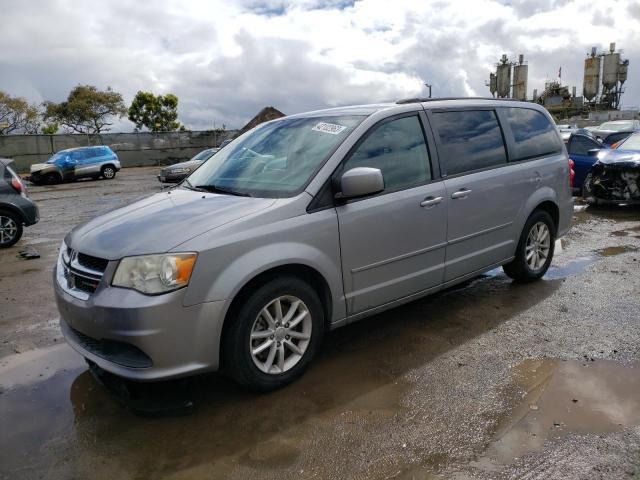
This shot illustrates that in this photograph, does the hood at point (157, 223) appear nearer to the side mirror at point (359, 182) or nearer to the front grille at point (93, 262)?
the front grille at point (93, 262)

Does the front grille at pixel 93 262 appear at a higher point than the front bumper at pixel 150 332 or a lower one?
higher

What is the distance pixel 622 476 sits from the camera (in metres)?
2.36

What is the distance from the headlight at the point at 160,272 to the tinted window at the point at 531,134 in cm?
320

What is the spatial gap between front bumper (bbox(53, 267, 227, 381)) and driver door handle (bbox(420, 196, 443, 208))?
1724mm

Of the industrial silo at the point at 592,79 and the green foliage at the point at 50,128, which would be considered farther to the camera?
the industrial silo at the point at 592,79

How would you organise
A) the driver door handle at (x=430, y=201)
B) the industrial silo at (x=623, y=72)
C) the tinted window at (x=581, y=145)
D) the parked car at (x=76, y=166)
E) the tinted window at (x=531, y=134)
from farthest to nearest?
the industrial silo at (x=623, y=72) → the parked car at (x=76, y=166) → the tinted window at (x=581, y=145) → the tinted window at (x=531, y=134) → the driver door handle at (x=430, y=201)

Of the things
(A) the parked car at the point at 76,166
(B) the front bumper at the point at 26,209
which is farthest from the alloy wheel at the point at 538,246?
(A) the parked car at the point at 76,166

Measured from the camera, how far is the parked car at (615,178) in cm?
904

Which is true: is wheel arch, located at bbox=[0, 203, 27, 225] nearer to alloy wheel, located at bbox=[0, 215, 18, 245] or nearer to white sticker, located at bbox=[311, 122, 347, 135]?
alloy wheel, located at bbox=[0, 215, 18, 245]

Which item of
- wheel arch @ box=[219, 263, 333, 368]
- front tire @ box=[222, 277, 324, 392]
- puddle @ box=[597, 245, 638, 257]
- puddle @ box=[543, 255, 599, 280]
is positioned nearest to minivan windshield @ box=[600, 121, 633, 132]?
puddle @ box=[597, 245, 638, 257]

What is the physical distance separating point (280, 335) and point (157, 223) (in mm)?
1010

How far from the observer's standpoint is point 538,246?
5.15 m

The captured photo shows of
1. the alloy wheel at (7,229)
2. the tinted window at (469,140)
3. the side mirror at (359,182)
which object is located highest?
the tinted window at (469,140)

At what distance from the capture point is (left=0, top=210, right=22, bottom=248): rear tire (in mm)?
8227
